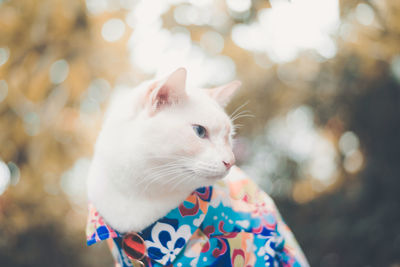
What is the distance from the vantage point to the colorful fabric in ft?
2.50

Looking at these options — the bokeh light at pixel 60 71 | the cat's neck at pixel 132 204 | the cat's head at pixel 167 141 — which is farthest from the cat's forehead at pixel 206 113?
the bokeh light at pixel 60 71

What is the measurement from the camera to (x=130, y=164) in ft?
2.40

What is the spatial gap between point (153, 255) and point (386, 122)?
68.6 inches

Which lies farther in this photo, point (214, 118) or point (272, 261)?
point (272, 261)

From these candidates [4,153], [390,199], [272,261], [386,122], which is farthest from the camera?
[386,122]

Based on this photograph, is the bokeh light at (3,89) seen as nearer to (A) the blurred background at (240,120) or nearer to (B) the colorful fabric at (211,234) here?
(A) the blurred background at (240,120)

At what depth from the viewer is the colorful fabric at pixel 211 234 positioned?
30.0 inches

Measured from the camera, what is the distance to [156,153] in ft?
2.32

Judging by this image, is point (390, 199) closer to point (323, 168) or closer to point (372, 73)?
point (323, 168)

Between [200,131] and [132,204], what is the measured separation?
0.83ft

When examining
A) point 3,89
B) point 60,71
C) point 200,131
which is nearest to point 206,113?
point 200,131

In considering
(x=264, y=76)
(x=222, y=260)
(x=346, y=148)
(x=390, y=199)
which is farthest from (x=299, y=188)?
(x=222, y=260)

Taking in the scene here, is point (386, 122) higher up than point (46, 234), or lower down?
lower down

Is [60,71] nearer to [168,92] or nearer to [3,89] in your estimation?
[3,89]
